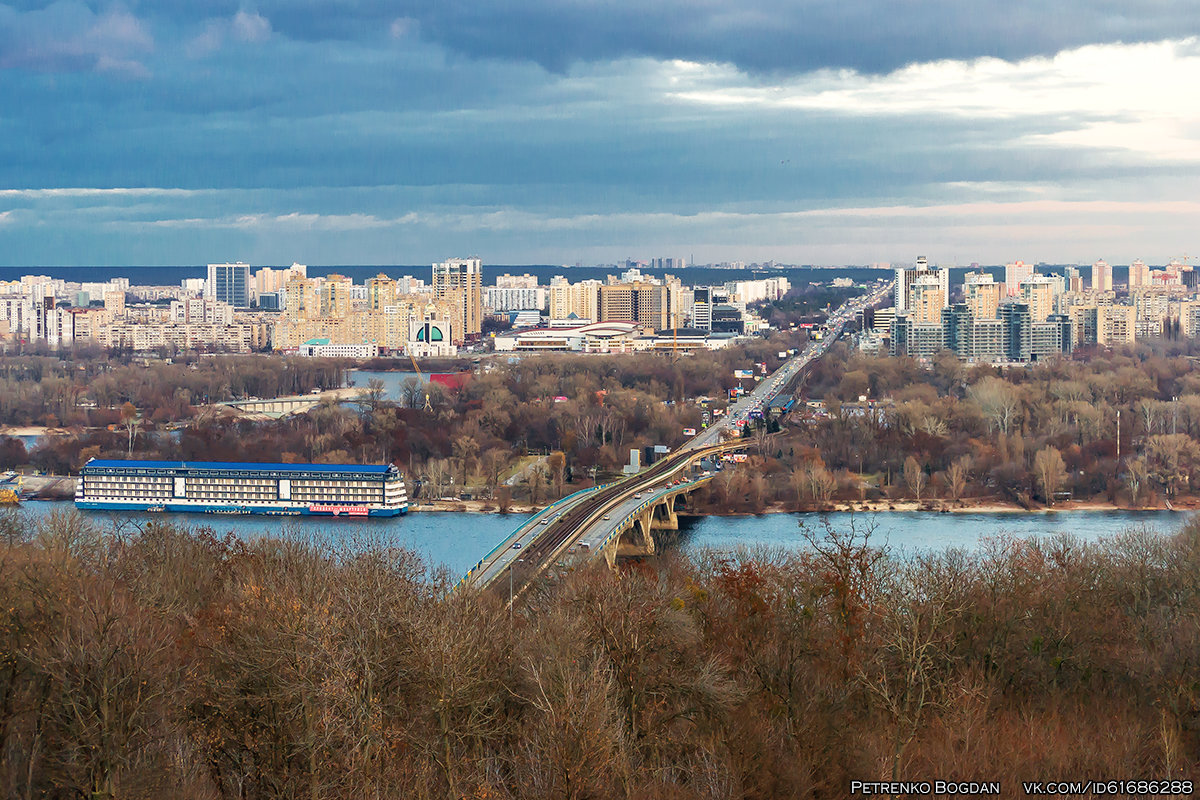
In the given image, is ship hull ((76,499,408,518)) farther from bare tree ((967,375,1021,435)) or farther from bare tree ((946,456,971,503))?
bare tree ((967,375,1021,435))

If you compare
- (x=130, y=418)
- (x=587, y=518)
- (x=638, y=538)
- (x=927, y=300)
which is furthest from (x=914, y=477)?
(x=927, y=300)

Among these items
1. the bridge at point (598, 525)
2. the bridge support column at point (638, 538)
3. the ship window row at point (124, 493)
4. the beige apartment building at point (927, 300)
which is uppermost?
the beige apartment building at point (927, 300)

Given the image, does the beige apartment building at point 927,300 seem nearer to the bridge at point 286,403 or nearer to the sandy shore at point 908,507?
the bridge at point 286,403

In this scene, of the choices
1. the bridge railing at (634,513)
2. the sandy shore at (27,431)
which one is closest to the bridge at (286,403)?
→ the sandy shore at (27,431)

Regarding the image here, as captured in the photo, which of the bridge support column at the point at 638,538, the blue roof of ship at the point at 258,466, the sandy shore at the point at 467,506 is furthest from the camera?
the sandy shore at the point at 467,506

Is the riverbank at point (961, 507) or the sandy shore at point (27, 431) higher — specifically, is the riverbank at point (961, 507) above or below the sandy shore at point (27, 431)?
below

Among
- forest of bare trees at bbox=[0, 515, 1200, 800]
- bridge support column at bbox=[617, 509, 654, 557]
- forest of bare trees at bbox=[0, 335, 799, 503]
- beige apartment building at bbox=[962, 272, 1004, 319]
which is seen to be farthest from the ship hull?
beige apartment building at bbox=[962, 272, 1004, 319]
